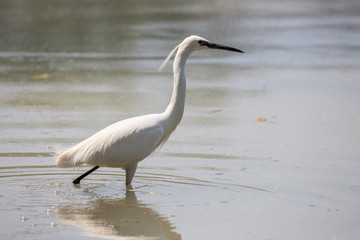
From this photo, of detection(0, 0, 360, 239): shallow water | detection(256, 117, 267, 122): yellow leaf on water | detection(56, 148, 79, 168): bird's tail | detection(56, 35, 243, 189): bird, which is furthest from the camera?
detection(256, 117, 267, 122): yellow leaf on water

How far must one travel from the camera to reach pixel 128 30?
605 inches

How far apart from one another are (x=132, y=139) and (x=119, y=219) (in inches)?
37.4

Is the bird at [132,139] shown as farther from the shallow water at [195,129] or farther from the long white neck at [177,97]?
the shallow water at [195,129]

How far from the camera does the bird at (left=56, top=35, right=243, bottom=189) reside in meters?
6.12

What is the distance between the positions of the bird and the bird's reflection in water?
1.27 ft

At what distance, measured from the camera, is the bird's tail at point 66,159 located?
6277mm

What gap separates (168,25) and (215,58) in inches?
147

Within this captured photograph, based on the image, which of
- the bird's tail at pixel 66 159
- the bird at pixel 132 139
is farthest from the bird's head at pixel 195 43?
the bird's tail at pixel 66 159

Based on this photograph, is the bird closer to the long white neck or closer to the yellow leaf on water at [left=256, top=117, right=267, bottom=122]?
the long white neck

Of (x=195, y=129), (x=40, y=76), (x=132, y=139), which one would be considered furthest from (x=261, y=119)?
(x=40, y=76)

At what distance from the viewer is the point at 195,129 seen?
8039 millimetres

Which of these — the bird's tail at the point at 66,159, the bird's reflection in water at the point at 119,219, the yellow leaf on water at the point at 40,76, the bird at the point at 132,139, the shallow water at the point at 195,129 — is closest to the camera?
the bird's reflection in water at the point at 119,219

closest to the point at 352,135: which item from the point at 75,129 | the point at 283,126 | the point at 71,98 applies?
the point at 283,126

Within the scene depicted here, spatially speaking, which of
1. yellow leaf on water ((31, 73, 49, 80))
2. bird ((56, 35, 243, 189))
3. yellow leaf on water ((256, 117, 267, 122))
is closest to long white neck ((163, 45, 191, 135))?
bird ((56, 35, 243, 189))
